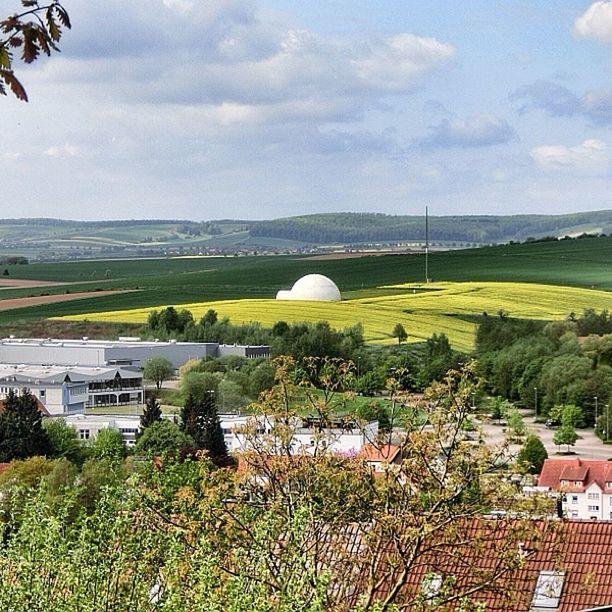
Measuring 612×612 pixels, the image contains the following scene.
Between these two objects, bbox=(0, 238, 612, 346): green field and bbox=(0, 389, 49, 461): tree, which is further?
bbox=(0, 238, 612, 346): green field

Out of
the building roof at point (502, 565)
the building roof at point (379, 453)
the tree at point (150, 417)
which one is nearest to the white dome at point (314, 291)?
the tree at point (150, 417)

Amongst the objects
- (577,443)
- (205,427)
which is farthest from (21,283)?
(205,427)

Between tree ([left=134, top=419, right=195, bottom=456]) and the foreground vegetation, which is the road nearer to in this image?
tree ([left=134, top=419, right=195, bottom=456])

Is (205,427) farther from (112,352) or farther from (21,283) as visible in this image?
(21,283)

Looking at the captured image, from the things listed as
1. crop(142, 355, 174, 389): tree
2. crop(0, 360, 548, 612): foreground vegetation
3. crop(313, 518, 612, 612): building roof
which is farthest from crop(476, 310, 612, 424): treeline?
crop(0, 360, 548, 612): foreground vegetation

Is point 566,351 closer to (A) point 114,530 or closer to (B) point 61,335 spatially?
(B) point 61,335

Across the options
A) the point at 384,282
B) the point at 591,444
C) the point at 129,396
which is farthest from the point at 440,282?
the point at 591,444
